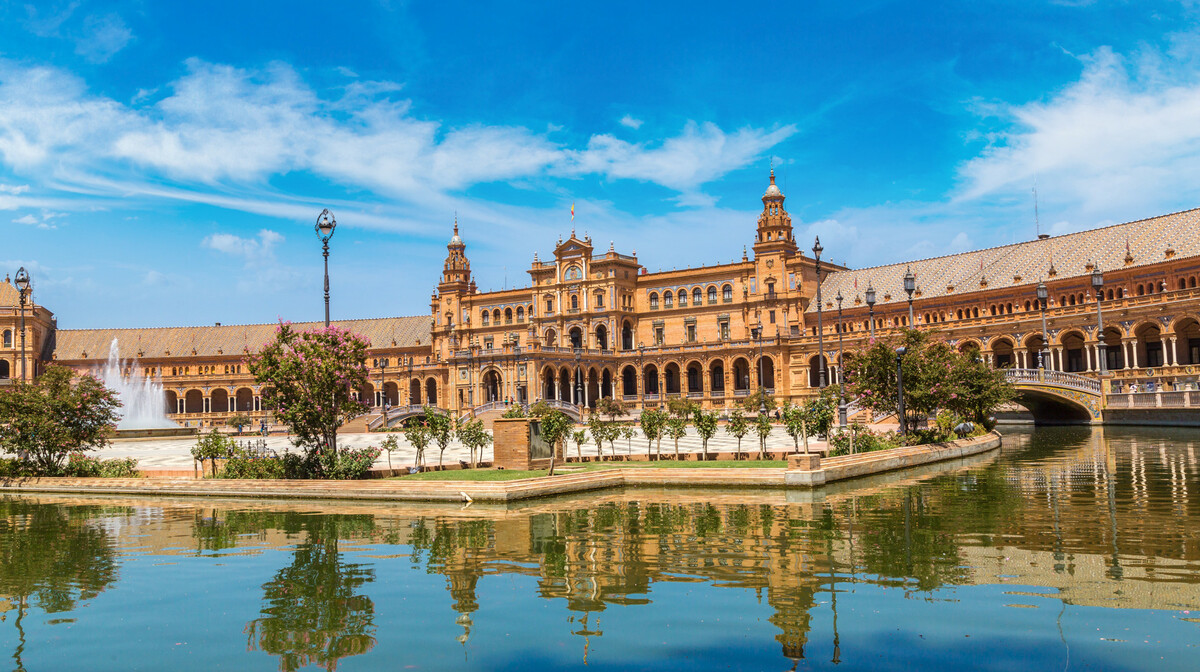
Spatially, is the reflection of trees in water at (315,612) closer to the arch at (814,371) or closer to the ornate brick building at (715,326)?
the ornate brick building at (715,326)

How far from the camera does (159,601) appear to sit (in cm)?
1222

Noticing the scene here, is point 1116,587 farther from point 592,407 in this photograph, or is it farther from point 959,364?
point 592,407

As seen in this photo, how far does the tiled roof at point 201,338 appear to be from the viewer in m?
106

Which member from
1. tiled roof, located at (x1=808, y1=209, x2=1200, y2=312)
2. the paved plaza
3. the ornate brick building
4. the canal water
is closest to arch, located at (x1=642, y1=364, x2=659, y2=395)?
the ornate brick building

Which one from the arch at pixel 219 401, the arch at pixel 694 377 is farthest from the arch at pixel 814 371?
the arch at pixel 219 401

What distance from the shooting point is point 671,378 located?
293ft

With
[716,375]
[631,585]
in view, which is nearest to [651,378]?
[716,375]

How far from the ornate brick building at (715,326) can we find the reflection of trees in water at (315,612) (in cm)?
4839

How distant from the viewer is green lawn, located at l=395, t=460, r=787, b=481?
2439cm

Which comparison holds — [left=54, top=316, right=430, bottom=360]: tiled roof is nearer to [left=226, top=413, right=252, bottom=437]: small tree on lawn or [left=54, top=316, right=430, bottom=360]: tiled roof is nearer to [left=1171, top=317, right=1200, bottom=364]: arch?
[left=226, top=413, right=252, bottom=437]: small tree on lawn

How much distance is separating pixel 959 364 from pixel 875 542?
24682 mm

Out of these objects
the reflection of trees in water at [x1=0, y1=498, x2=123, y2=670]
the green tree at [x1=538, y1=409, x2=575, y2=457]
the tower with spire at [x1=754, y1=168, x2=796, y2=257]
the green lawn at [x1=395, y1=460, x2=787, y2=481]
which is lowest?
the reflection of trees in water at [x1=0, y1=498, x2=123, y2=670]

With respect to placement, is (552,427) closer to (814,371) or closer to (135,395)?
(814,371)

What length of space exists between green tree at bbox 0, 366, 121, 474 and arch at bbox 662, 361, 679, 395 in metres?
62.3
